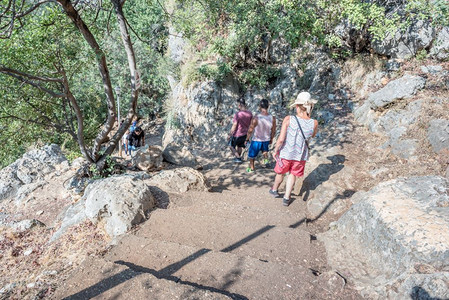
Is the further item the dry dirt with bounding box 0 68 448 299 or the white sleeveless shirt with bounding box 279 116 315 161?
the white sleeveless shirt with bounding box 279 116 315 161

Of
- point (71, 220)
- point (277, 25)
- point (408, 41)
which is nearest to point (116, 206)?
point (71, 220)

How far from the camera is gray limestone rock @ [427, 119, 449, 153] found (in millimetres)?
5221

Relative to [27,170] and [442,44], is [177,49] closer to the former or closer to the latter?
→ [27,170]

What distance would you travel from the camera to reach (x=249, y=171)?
661 centimetres

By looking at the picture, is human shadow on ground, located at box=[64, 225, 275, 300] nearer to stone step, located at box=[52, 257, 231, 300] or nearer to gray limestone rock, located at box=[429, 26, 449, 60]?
stone step, located at box=[52, 257, 231, 300]

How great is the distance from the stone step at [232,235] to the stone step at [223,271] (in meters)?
0.41

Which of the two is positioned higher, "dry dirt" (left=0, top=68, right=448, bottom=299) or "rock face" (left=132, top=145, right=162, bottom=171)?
"dry dirt" (left=0, top=68, right=448, bottom=299)

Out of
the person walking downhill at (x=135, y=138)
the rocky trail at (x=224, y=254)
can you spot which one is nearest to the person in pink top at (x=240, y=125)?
the rocky trail at (x=224, y=254)

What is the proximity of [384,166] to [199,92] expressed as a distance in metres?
8.33

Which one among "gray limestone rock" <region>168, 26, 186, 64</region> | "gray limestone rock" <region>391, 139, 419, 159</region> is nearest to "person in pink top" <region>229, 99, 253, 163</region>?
"gray limestone rock" <region>391, 139, 419, 159</region>

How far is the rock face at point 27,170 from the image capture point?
7492 millimetres

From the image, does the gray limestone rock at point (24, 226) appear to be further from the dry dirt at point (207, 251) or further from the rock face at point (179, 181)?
the rock face at point (179, 181)

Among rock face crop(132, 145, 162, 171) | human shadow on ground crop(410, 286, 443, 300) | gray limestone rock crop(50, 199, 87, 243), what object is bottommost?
rock face crop(132, 145, 162, 171)

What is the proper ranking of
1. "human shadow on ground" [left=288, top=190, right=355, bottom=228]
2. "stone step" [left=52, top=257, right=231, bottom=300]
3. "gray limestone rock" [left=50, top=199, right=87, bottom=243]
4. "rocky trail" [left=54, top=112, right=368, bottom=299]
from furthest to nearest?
"human shadow on ground" [left=288, top=190, right=355, bottom=228]
"gray limestone rock" [left=50, top=199, right=87, bottom=243]
"rocky trail" [left=54, top=112, right=368, bottom=299]
"stone step" [left=52, top=257, right=231, bottom=300]
